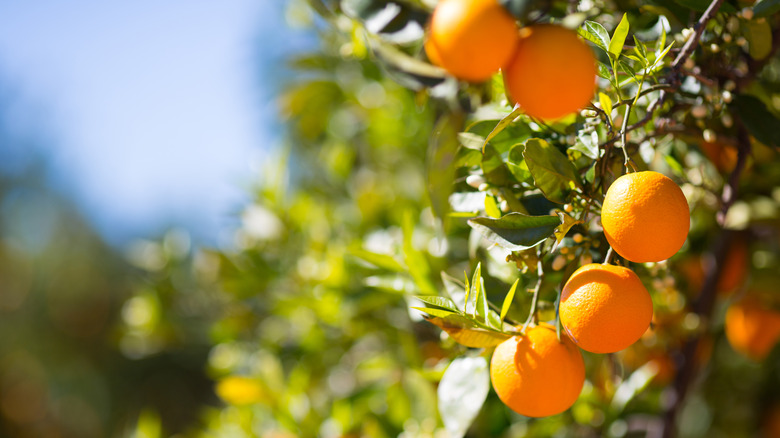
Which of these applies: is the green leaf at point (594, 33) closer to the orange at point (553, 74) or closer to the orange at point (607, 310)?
the orange at point (553, 74)

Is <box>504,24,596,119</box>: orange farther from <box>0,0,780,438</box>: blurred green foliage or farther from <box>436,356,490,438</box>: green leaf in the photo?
<box>436,356,490,438</box>: green leaf

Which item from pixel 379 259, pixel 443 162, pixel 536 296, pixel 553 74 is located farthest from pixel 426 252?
pixel 553 74

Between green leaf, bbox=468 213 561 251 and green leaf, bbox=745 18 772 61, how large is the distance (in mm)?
257

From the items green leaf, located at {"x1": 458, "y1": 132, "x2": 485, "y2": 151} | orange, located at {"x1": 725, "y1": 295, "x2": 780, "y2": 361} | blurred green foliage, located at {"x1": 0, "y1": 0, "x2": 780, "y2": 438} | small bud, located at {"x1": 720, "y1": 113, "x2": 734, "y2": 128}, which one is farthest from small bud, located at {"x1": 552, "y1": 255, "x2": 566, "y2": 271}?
orange, located at {"x1": 725, "y1": 295, "x2": 780, "y2": 361}

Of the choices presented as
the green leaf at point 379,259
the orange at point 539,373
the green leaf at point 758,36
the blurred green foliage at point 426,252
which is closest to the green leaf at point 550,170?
the blurred green foliage at point 426,252

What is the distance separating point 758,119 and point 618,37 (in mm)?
194

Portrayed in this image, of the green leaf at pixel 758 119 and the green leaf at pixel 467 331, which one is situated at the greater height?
the green leaf at pixel 758 119

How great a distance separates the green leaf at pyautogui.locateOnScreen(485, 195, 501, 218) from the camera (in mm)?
464

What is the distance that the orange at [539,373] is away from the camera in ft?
1.28

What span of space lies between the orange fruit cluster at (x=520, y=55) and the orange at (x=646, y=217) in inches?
2.6

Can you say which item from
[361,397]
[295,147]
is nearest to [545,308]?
[361,397]

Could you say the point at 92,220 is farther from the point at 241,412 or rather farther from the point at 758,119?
the point at 758,119

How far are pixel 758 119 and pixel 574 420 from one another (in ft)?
1.68

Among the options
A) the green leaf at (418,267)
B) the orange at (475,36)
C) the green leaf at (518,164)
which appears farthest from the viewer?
the green leaf at (418,267)
